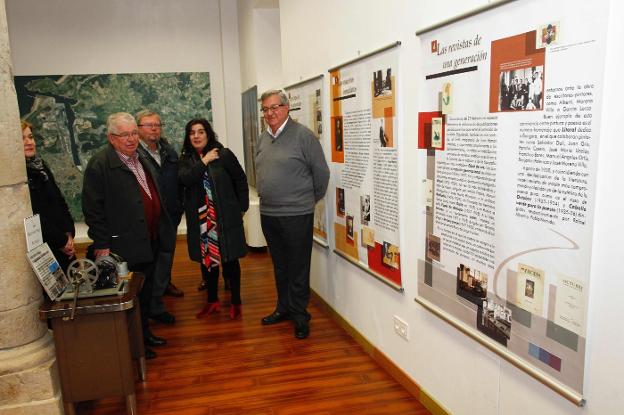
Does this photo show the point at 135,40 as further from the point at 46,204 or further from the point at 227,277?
the point at 46,204

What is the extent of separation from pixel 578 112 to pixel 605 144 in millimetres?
136

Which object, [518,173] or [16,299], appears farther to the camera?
[16,299]

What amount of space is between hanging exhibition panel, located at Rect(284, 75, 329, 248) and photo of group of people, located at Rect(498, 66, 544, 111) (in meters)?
2.06

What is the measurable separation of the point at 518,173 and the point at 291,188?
6.14 ft

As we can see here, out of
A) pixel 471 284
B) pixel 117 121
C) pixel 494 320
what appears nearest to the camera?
pixel 494 320

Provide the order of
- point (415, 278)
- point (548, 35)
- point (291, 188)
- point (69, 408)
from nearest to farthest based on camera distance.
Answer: point (548, 35)
point (69, 408)
point (415, 278)
point (291, 188)

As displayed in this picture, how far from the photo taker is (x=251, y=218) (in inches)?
240

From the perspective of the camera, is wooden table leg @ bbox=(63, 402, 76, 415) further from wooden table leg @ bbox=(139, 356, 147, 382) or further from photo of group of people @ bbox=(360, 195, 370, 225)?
photo of group of people @ bbox=(360, 195, 370, 225)

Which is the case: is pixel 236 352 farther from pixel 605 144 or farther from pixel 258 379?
pixel 605 144

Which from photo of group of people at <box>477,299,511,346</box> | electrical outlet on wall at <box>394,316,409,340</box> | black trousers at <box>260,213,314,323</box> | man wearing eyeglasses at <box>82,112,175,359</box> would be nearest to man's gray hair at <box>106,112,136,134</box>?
man wearing eyeglasses at <box>82,112,175,359</box>

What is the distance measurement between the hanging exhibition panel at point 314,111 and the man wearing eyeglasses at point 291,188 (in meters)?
0.37

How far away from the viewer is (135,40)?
686 centimetres

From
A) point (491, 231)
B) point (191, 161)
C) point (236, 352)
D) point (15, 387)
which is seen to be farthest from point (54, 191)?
point (491, 231)

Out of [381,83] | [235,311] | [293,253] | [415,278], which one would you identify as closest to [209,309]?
[235,311]
